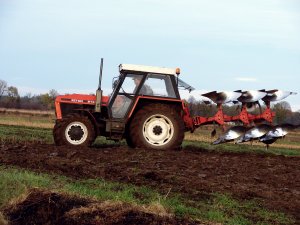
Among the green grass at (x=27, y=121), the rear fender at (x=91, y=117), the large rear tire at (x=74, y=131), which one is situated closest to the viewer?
the large rear tire at (x=74, y=131)

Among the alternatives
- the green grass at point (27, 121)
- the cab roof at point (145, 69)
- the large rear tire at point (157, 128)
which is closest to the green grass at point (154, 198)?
the large rear tire at point (157, 128)

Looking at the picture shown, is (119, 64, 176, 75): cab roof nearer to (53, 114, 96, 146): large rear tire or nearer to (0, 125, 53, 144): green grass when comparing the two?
(53, 114, 96, 146): large rear tire

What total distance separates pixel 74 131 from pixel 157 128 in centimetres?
197

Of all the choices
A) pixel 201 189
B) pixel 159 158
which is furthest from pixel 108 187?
pixel 159 158

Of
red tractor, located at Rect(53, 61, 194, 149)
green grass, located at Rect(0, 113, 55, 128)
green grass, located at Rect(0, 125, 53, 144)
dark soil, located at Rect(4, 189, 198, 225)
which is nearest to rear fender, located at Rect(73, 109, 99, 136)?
red tractor, located at Rect(53, 61, 194, 149)

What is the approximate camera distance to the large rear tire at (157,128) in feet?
38.6

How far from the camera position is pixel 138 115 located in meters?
11.8

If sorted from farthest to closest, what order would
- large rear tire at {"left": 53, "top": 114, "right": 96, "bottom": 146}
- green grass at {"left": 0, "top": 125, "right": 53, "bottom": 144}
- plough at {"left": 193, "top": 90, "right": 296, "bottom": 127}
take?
green grass at {"left": 0, "top": 125, "right": 53, "bottom": 144} < plough at {"left": 193, "top": 90, "right": 296, "bottom": 127} < large rear tire at {"left": 53, "top": 114, "right": 96, "bottom": 146}

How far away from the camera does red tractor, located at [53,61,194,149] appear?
38.4ft

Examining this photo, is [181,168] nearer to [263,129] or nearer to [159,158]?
[159,158]

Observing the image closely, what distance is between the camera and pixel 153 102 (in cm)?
1204

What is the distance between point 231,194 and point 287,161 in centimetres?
429

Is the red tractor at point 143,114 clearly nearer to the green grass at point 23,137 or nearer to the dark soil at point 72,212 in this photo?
the green grass at point 23,137

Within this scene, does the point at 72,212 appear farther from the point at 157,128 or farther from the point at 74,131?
the point at 157,128
